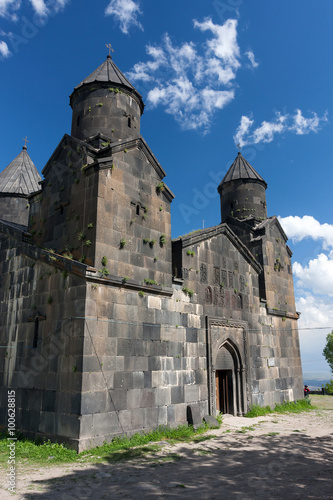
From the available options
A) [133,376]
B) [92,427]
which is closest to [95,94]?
[133,376]

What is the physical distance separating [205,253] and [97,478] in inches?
342

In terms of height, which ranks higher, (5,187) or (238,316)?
(5,187)

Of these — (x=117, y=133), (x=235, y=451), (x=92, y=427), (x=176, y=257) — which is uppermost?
(x=117, y=133)

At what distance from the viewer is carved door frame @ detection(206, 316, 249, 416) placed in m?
13.3

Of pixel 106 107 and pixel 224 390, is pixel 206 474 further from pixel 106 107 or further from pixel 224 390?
pixel 106 107

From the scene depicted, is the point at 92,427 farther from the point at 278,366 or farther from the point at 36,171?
the point at 36,171

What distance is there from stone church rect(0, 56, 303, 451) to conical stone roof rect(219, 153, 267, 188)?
602cm

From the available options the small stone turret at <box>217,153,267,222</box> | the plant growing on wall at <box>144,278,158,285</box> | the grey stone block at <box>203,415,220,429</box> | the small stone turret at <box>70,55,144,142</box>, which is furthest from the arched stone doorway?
the small stone turret at <box>70,55,144,142</box>

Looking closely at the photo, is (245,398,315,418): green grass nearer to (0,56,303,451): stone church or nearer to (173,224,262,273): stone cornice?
(0,56,303,451): stone church

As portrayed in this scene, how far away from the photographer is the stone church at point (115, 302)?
9539 mm

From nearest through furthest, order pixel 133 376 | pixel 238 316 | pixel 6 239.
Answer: pixel 133 376 < pixel 6 239 < pixel 238 316

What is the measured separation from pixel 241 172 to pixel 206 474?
16.4 meters

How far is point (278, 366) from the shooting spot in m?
16.9

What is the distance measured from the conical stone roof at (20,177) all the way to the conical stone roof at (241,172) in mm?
10562
